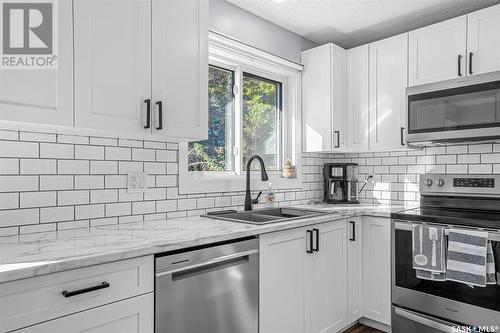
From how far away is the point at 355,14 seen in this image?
2.67 metres

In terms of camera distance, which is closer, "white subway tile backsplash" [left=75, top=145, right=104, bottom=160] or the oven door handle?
"white subway tile backsplash" [left=75, top=145, right=104, bottom=160]

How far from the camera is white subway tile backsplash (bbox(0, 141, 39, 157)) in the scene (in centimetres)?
153

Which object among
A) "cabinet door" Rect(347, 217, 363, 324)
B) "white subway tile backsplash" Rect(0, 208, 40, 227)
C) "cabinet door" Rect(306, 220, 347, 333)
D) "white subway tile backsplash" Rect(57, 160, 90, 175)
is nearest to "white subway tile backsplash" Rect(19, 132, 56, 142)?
"white subway tile backsplash" Rect(57, 160, 90, 175)

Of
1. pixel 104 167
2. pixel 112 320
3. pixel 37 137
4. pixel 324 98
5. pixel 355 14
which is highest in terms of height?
pixel 355 14

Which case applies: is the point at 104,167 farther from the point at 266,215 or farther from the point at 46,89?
the point at 266,215

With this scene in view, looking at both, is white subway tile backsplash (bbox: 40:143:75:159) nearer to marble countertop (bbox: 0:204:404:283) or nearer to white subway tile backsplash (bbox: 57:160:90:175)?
white subway tile backsplash (bbox: 57:160:90:175)

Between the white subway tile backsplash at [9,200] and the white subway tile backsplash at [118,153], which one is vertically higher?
the white subway tile backsplash at [118,153]

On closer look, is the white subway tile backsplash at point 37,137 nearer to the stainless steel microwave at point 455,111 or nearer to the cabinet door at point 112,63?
the cabinet door at point 112,63

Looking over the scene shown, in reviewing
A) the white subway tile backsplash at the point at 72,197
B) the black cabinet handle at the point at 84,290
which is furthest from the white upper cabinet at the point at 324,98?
the black cabinet handle at the point at 84,290

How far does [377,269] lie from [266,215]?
93 centimetres

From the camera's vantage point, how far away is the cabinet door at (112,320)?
115cm

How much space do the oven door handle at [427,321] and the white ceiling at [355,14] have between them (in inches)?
85.2

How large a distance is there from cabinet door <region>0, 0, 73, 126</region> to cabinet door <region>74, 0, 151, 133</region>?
0.11ft

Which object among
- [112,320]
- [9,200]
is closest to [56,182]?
[9,200]
